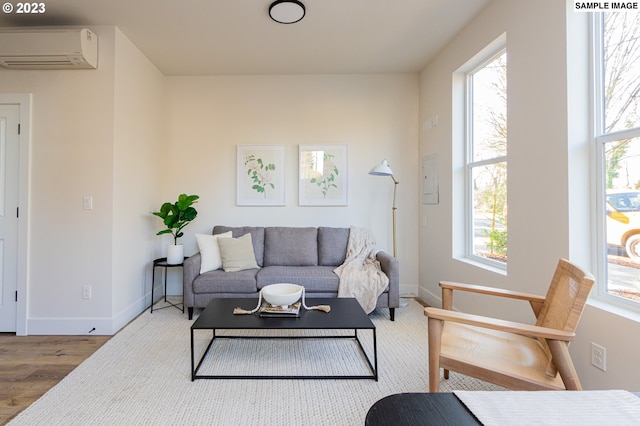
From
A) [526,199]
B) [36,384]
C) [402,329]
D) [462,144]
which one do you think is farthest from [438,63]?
[36,384]

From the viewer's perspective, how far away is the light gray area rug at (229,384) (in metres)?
1.57

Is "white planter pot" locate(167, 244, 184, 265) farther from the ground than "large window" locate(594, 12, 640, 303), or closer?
closer

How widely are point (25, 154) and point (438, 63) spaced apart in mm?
4145

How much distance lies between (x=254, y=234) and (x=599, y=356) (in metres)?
3.03

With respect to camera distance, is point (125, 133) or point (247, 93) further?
point (247, 93)

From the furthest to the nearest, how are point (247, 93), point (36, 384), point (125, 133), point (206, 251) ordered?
1. point (247, 93)
2. point (206, 251)
3. point (125, 133)
4. point (36, 384)

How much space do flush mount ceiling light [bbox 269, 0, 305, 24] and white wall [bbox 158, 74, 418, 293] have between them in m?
1.18

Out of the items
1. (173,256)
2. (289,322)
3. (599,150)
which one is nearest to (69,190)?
(173,256)

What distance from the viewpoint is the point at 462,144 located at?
296cm

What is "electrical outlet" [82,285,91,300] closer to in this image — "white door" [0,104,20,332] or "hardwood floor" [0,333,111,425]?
"hardwood floor" [0,333,111,425]

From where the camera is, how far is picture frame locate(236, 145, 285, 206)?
146 inches

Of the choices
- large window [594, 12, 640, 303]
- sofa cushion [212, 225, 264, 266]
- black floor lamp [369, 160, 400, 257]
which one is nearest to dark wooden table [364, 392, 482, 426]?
large window [594, 12, 640, 303]

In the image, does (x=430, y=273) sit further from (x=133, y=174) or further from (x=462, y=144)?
(x=133, y=174)

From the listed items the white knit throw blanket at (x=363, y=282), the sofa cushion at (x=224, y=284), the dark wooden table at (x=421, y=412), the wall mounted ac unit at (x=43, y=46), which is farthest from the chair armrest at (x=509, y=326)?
the wall mounted ac unit at (x=43, y=46)
